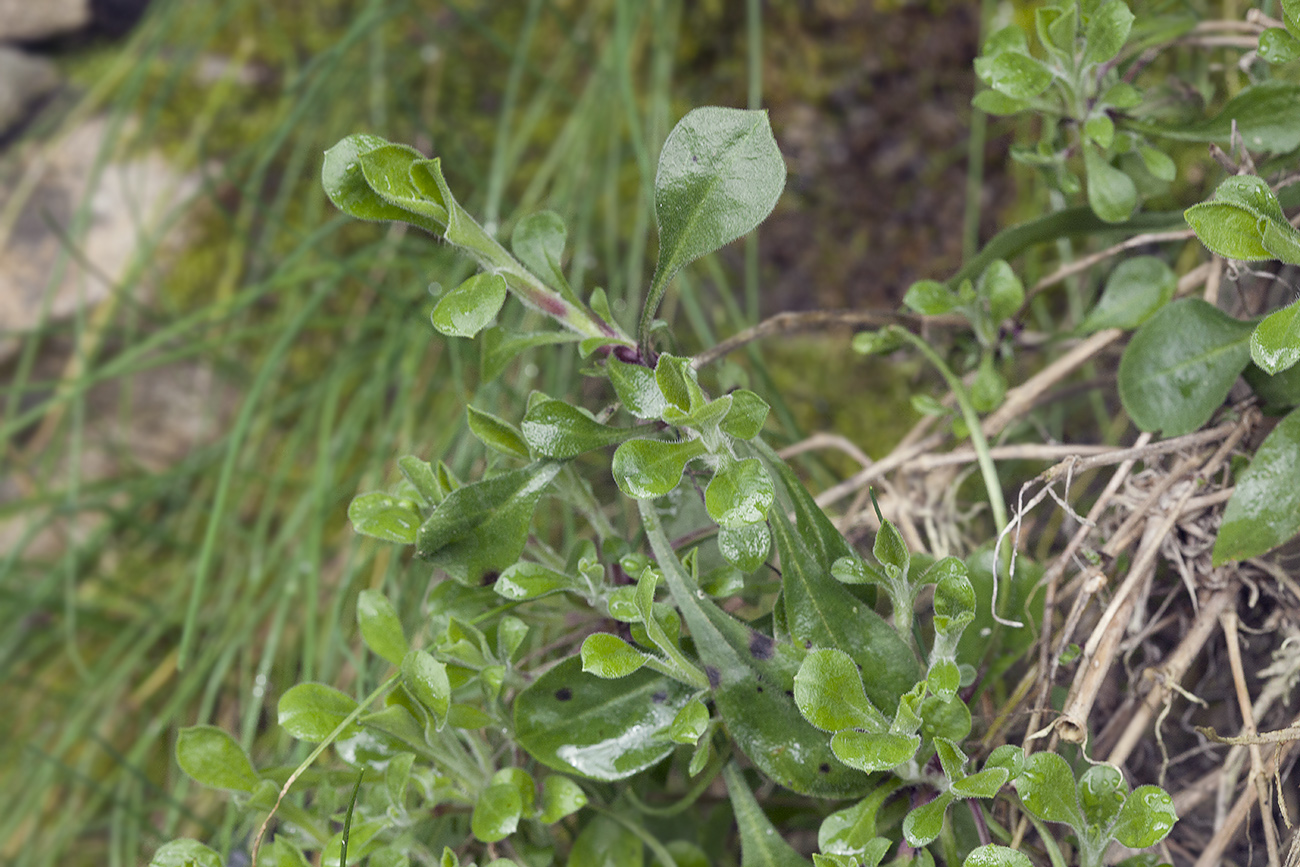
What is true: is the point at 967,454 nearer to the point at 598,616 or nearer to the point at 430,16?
the point at 598,616

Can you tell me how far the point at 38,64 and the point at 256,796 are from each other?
167cm

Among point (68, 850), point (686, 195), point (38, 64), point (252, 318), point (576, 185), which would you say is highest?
point (38, 64)

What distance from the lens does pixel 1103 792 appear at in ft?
1.58

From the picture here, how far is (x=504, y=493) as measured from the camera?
0.53m

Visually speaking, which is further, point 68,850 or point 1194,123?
point 68,850

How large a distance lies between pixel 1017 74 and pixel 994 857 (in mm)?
480

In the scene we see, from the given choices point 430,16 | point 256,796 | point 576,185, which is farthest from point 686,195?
point 430,16

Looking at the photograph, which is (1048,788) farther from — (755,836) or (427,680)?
(427,680)

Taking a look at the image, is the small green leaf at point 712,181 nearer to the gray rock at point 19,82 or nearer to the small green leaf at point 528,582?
the small green leaf at point 528,582

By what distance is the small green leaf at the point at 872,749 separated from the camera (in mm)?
458

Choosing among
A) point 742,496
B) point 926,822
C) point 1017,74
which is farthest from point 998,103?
point 926,822

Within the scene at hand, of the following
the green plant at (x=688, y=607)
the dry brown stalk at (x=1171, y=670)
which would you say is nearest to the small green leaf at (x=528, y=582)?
the green plant at (x=688, y=607)

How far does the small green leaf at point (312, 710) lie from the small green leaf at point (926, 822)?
328 millimetres

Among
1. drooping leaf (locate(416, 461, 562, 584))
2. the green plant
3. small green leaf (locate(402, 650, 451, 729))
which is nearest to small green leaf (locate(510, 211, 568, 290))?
the green plant
